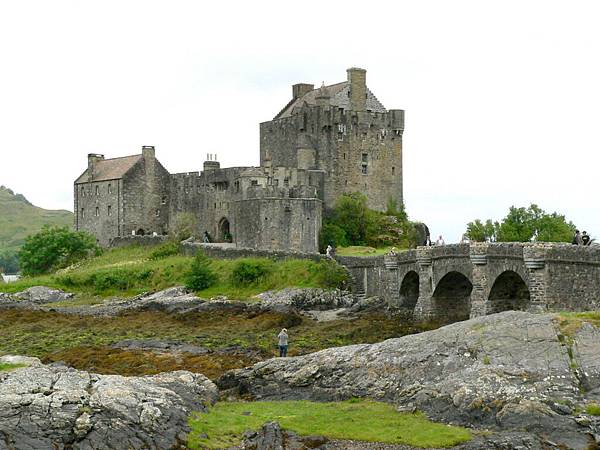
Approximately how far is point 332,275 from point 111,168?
1387 inches

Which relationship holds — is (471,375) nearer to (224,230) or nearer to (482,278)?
(482,278)

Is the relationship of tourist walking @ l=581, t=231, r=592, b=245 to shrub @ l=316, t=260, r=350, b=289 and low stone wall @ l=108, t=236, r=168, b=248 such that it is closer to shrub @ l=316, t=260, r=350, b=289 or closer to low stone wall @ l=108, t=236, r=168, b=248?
shrub @ l=316, t=260, r=350, b=289

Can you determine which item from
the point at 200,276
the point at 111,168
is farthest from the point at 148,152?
the point at 200,276

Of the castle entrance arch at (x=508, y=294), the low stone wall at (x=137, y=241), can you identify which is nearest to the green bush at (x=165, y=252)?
the low stone wall at (x=137, y=241)

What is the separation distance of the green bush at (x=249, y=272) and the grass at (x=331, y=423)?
107 ft

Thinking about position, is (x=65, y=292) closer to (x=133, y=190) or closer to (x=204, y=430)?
(x=133, y=190)

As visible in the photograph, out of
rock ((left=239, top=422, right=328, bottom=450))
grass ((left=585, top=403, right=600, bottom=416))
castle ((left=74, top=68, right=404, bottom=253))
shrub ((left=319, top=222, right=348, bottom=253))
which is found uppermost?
castle ((left=74, top=68, right=404, bottom=253))

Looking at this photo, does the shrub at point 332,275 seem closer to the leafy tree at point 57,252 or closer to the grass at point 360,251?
the grass at point 360,251

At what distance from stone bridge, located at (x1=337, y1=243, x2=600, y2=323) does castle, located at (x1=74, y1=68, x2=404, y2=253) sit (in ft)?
28.3

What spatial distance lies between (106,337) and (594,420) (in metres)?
27.0

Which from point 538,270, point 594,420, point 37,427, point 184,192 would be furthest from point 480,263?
point 184,192

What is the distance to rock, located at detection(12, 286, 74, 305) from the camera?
69.9 m

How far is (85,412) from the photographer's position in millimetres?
26250

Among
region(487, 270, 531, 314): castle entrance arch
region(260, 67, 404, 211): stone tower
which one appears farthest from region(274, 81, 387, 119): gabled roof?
region(487, 270, 531, 314): castle entrance arch
